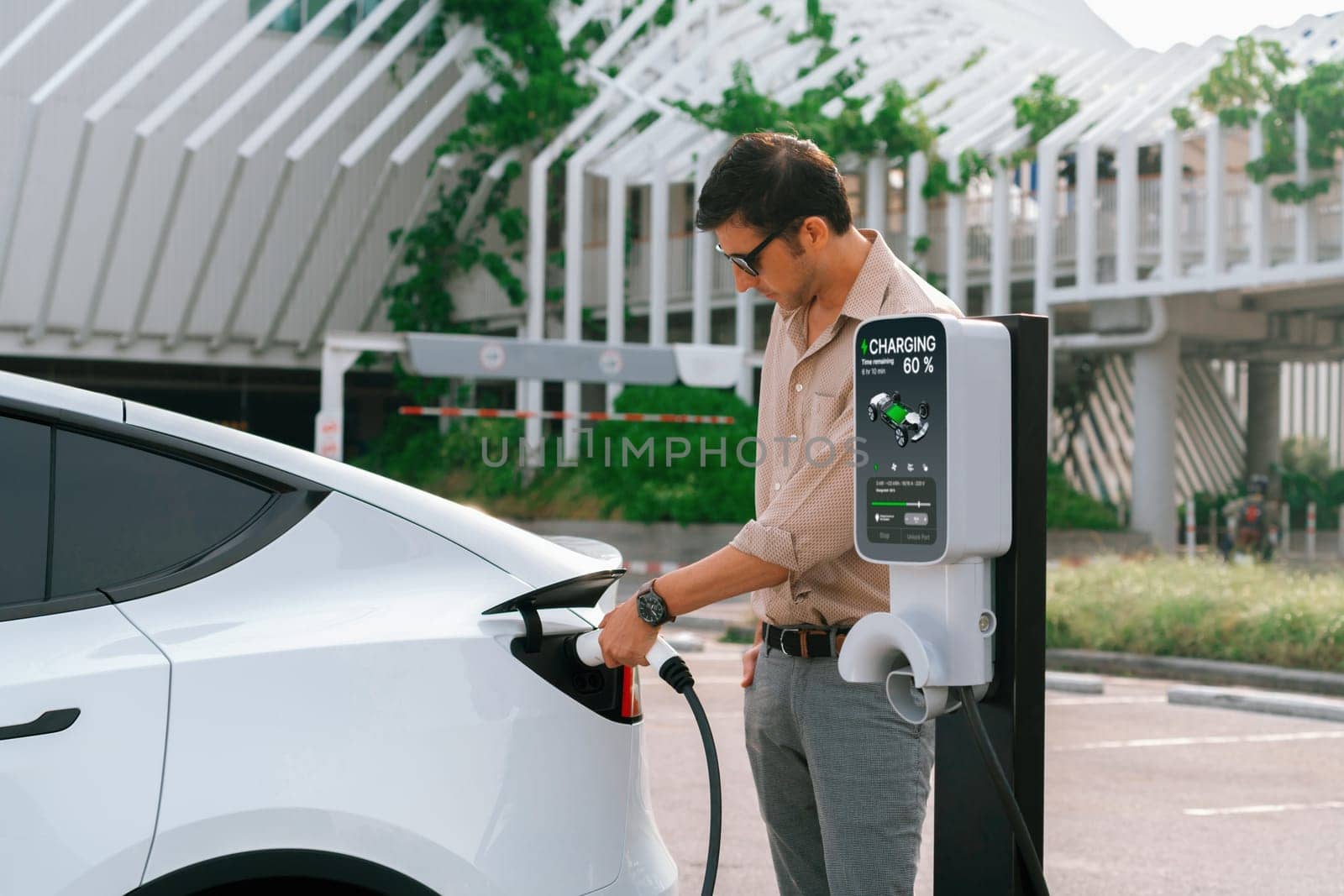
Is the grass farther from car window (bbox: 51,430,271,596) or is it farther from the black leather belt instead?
Answer: car window (bbox: 51,430,271,596)

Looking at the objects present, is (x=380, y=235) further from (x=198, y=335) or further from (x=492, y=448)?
(x=492, y=448)

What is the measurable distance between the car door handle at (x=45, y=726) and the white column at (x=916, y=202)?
22.7m

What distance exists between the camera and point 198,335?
26.4 metres

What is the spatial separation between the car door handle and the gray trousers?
3.88ft

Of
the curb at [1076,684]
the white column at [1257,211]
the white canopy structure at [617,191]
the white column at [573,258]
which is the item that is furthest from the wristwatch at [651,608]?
the white column at [573,258]

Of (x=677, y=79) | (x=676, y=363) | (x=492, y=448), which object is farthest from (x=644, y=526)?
(x=677, y=79)

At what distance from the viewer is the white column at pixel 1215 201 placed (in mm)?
21188

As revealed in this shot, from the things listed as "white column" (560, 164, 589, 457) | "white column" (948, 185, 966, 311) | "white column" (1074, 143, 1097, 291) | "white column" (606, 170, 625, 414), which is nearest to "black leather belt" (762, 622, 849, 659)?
"white column" (1074, 143, 1097, 291)

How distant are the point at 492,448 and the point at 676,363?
6611 millimetres

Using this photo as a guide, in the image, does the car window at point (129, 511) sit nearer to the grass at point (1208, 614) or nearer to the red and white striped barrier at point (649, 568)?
the grass at point (1208, 614)

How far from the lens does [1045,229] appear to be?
23.0m

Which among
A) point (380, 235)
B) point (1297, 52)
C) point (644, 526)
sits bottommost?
point (644, 526)

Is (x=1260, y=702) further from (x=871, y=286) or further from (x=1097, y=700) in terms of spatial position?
(x=871, y=286)

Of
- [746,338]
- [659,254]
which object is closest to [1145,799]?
[746,338]
